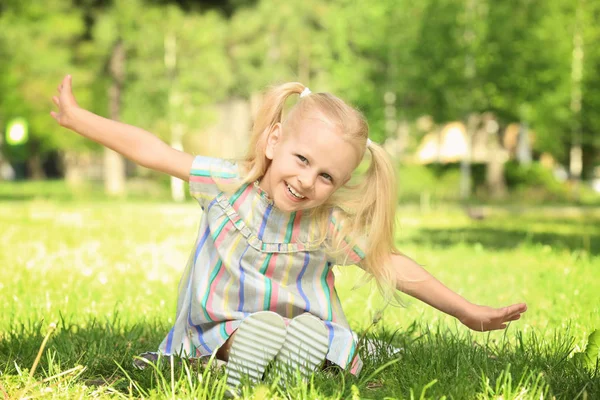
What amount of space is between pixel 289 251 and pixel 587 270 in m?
3.80

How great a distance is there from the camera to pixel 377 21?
26344 mm

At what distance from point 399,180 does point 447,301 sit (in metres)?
0.53

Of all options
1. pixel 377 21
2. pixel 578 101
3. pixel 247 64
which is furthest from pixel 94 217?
pixel 247 64

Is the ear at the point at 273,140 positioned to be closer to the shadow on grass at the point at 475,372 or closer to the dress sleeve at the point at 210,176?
the dress sleeve at the point at 210,176

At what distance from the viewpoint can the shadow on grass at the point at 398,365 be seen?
2.86 metres

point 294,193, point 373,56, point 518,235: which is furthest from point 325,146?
point 373,56

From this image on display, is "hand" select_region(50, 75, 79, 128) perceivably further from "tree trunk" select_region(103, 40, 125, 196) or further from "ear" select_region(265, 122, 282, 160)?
"tree trunk" select_region(103, 40, 125, 196)

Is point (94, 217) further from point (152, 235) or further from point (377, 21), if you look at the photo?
point (377, 21)

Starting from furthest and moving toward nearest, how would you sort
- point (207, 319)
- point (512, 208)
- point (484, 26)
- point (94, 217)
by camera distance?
point (484, 26) < point (512, 208) < point (94, 217) < point (207, 319)

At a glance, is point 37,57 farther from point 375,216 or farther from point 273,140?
point 375,216

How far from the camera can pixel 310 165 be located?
127 inches

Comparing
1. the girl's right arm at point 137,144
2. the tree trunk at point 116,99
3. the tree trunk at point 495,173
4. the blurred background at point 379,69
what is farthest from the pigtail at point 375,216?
the tree trunk at point 116,99

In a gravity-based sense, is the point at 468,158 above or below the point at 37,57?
below

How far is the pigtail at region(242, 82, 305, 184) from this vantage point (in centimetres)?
345
